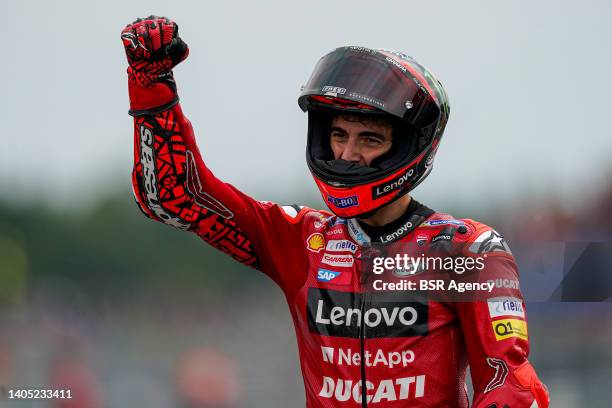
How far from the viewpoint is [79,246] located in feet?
58.6

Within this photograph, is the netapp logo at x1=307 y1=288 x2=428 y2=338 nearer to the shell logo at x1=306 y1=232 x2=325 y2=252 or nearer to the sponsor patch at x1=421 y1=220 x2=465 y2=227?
the shell logo at x1=306 y1=232 x2=325 y2=252

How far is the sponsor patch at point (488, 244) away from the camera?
438 cm

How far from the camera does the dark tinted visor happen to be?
451 cm

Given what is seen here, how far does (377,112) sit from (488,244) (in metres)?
0.78

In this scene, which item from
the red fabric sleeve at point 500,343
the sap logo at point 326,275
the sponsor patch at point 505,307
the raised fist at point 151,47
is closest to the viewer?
the red fabric sleeve at point 500,343

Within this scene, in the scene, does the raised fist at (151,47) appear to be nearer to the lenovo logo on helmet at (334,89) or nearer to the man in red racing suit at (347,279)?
the man in red racing suit at (347,279)

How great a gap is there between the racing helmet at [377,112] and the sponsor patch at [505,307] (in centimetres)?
72

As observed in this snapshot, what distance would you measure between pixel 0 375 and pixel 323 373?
798cm

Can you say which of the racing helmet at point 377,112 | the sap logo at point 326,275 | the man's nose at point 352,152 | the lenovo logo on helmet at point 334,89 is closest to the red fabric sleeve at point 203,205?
the sap logo at point 326,275

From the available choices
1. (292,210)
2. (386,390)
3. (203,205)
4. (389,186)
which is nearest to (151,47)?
(203,205)

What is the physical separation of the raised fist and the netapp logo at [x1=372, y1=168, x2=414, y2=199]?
1.07 metres

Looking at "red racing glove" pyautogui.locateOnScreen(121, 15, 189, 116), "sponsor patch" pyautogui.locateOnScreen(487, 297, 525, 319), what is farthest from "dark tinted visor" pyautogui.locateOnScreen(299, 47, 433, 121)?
"sponsor patch" pyautogui.locateOnScreen(487, 297, 525, 319)

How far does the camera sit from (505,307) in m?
4.21

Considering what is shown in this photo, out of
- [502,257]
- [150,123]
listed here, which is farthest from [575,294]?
[150,123]
